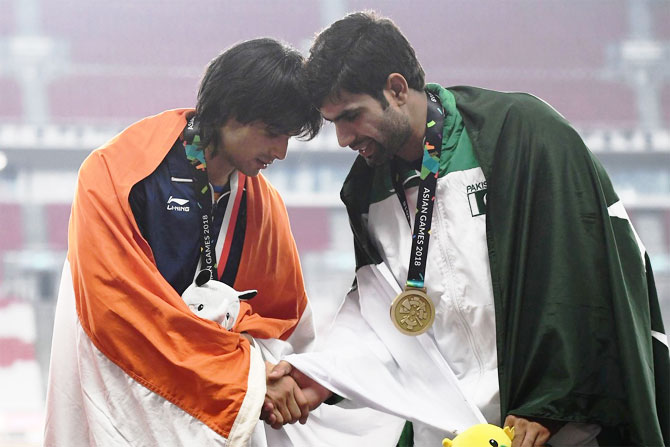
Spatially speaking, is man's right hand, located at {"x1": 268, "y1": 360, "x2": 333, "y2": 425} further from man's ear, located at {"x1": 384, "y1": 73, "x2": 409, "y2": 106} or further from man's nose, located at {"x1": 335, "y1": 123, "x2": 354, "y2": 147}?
man's ear, located at {"x1": 384, "y1": 73, "x2": 409, "y2": 106}

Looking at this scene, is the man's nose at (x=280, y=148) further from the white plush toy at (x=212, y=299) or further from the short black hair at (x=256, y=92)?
the white plush toy at (x=212, y=299)

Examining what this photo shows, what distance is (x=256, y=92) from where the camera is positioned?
6.45ft

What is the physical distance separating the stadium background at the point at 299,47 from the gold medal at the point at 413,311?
411 centimetres

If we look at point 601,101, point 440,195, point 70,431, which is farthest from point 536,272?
point 601,101

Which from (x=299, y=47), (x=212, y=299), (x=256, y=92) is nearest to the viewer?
(x=212, y=299)

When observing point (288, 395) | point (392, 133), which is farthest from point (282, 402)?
point (392, 133)

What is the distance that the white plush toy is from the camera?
6.02 ft

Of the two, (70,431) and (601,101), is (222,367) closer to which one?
(70,431)

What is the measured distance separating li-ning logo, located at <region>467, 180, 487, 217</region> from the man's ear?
26 centimetres

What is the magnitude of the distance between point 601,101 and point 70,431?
22.0ft

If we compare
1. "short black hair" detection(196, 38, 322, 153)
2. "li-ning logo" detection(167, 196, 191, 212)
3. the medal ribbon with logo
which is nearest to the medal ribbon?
the medal ribbon with logo

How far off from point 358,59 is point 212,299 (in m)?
0.61

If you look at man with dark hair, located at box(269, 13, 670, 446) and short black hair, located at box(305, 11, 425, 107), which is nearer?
man with dark hair, located at box(269, 13, 670, 446)

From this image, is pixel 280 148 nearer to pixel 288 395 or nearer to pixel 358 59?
pixel 358 59
